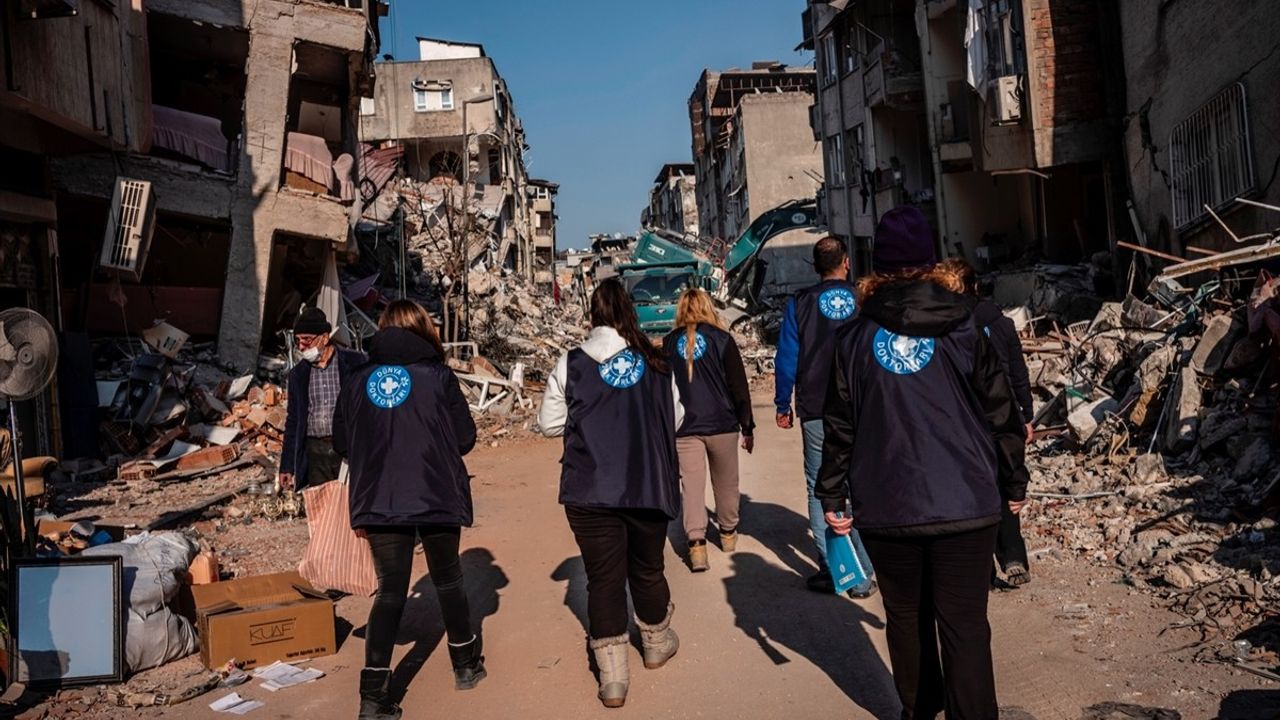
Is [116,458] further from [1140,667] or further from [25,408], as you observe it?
[1140,667]

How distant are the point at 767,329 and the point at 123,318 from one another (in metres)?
17.8

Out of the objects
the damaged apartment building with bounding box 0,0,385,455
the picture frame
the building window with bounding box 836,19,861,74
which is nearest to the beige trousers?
the picture frame

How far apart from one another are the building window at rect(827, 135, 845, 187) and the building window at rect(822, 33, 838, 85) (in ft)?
5.85

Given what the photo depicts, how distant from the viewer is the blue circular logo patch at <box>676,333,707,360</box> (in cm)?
781

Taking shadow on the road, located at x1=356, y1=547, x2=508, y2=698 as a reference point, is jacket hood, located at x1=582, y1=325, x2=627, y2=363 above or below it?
above

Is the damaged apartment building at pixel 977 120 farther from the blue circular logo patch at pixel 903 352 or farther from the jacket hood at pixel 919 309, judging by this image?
the blue circular logo patch at pixel 903 352

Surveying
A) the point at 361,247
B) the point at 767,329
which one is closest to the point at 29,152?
the point at 361,247

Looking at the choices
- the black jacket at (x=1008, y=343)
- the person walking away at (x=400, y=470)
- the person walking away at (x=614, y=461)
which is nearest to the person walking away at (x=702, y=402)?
the black jacket at (x=1008, y=343)

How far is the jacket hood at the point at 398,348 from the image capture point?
5.45 meters

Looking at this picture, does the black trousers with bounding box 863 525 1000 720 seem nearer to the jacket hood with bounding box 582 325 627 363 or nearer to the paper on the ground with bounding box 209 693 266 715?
the jacket hood with bounding box 582 325 627 363

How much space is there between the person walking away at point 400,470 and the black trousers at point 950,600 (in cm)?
226

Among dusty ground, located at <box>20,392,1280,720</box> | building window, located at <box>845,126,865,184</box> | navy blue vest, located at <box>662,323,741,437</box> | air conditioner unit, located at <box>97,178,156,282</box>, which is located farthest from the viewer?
building window, located at <box>845,126,865,184</box>

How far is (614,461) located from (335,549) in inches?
76.4

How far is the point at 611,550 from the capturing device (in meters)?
5.36
